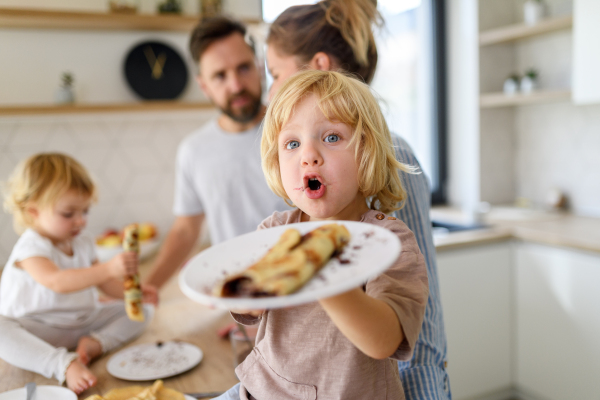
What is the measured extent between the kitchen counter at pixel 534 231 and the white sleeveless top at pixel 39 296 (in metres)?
1.30

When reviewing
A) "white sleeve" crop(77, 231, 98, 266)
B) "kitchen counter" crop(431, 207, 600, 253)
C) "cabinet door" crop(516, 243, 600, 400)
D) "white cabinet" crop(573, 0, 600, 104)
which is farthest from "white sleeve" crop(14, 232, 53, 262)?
"white cabinet" crop(573, 0, 600, 104)

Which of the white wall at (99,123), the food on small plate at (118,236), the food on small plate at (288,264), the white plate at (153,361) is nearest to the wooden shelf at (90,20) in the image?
the white wall at (99,123)

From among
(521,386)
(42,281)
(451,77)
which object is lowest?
(521,386)

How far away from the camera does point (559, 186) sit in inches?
101

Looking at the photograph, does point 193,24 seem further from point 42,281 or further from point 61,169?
point 42,281

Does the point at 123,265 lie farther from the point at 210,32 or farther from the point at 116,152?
the point at 116,152

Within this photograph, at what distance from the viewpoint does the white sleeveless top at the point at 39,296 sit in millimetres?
1186

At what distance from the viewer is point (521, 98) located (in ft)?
7.82

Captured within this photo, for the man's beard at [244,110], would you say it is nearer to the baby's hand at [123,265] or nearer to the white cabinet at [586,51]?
the baby's hand at [123,265]

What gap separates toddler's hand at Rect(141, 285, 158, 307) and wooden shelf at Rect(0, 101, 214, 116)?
3.27 ft

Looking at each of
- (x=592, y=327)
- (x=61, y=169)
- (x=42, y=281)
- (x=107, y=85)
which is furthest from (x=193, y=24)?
(x=592, y=327)

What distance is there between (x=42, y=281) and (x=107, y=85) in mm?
1328

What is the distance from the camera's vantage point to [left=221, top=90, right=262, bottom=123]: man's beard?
5.58ft

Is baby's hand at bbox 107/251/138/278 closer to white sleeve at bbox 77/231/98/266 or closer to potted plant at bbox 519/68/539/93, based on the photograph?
white sleeve at bbox 77/231/98/266
